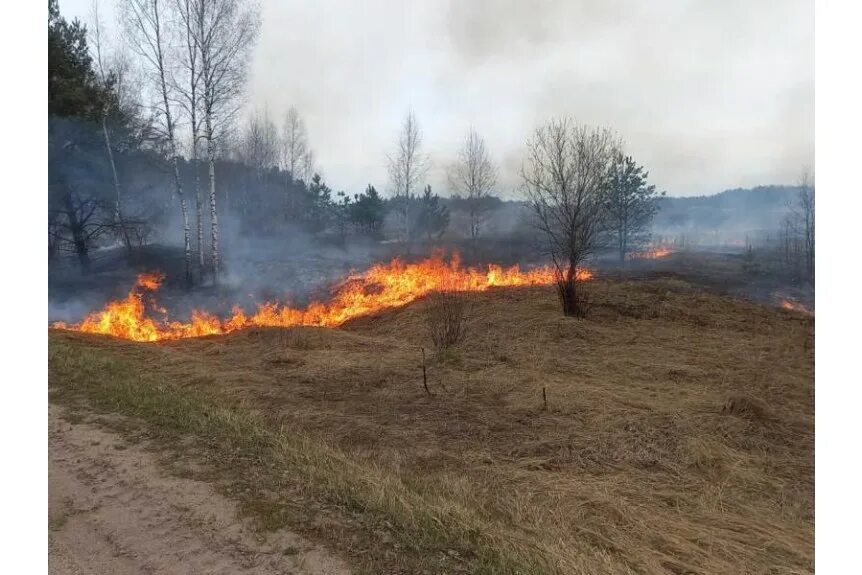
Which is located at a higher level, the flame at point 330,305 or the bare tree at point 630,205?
the bare tree at point 630,205

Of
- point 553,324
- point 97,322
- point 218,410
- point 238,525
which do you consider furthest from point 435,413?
point 97,322

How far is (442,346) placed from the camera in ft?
32.8

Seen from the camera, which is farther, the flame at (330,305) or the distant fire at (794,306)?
the distant fire at (794,306)

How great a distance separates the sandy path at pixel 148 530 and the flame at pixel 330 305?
7687 mm

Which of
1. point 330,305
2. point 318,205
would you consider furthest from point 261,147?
point 330,305

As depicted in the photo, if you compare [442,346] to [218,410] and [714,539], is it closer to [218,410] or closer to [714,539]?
[218,410]

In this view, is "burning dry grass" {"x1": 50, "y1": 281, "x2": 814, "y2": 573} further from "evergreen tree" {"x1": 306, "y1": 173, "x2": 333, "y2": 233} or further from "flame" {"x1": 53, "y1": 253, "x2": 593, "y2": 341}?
"evergreen tree" {"x1": 306, "y1": 173, "x2": 333, "y2": 233}

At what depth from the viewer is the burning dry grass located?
11.8 ft

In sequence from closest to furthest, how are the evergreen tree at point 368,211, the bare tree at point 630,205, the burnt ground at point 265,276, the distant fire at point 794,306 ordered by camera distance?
the distant fire at point 794,306 < the burnt ground at point 265,276 < the bare tree at point 630,205 < the evergreen tree at point 368,211

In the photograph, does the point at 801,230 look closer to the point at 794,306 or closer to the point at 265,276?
the point at 794,306

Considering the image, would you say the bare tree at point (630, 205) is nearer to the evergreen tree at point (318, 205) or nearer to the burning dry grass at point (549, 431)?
the burning dry grass at point (549, 431)

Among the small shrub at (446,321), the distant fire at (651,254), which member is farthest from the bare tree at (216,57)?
the distant fire at (651,254)

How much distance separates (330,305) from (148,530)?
13.1 metres

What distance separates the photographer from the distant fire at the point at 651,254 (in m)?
28.5
